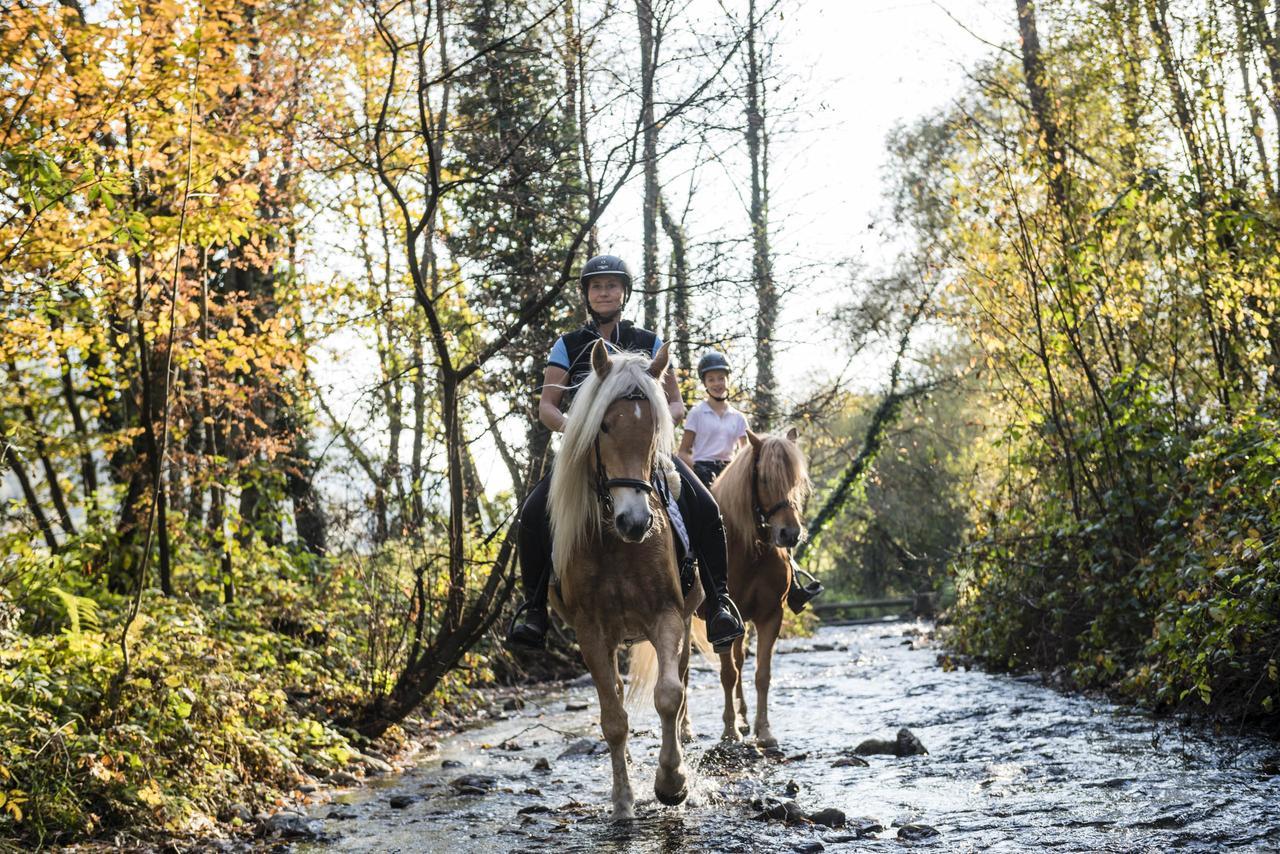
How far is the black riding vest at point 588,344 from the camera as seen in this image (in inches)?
275

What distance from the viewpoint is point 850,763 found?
7531 mm

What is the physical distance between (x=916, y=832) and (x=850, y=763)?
2297 millimetres

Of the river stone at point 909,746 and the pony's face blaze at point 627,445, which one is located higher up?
the pony's face blaze at point 627,445

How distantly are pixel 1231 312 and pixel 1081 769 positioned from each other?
463 centimetres

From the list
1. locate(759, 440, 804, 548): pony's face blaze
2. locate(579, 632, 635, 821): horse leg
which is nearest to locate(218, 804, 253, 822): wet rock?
locate(579, 632, 635, 821): horse leg

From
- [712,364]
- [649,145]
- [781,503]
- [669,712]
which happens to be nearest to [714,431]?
[712,364]

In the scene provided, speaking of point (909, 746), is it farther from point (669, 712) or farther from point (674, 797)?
point (669, 712)

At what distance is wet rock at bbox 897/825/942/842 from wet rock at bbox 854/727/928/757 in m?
2.51

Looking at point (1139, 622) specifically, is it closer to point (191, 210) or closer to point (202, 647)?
point (202, 647)

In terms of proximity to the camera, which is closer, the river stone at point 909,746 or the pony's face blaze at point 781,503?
the river stone at point 909,746

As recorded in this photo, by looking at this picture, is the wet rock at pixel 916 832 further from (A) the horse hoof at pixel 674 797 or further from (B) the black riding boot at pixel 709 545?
(B) the black riding boot at pixel 709 545

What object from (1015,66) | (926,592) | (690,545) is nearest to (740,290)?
(1015,66)

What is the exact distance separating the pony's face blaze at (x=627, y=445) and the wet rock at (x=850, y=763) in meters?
2.80

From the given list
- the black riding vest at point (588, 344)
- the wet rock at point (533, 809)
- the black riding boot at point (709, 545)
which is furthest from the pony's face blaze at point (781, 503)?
the wet rock at point (533, 809)
